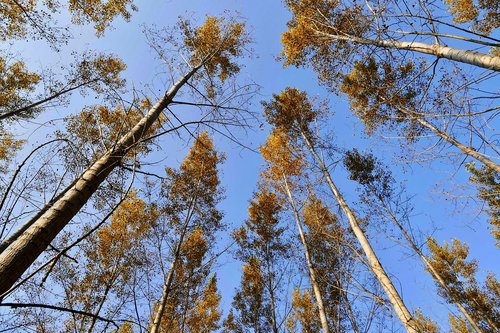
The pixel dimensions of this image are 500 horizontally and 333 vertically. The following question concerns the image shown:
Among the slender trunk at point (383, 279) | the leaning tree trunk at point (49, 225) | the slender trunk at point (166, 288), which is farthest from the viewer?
the slender trunk at point (166, 288)

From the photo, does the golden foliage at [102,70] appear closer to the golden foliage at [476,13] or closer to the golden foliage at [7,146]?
the golden foliage at [7,146]

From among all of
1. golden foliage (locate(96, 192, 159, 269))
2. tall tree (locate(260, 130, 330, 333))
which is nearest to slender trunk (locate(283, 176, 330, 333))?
tall tree (locate(260, 130, 330, 333))

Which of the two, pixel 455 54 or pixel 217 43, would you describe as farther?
pixel 217 43

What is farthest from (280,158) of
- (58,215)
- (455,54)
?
(58,215)

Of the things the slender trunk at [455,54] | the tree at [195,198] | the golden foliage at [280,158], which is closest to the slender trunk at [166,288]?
the tree at [195,198]

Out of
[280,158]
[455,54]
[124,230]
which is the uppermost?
[280,158]

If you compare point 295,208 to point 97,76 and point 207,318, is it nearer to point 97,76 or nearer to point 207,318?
point 207,318

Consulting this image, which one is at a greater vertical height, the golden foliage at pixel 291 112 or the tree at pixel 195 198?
the golden foliage at pixel 291 112

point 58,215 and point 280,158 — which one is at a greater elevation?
point 280,158

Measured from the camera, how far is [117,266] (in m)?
8.58

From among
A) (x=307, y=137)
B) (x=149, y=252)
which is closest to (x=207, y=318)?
(x=149, y=252)

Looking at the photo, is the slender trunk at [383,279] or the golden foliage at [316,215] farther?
the golden foliage at [316,215]

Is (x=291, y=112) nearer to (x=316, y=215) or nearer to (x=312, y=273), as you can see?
(x=316, y=215)

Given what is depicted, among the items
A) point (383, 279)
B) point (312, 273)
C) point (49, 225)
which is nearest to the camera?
point (49, 225)
